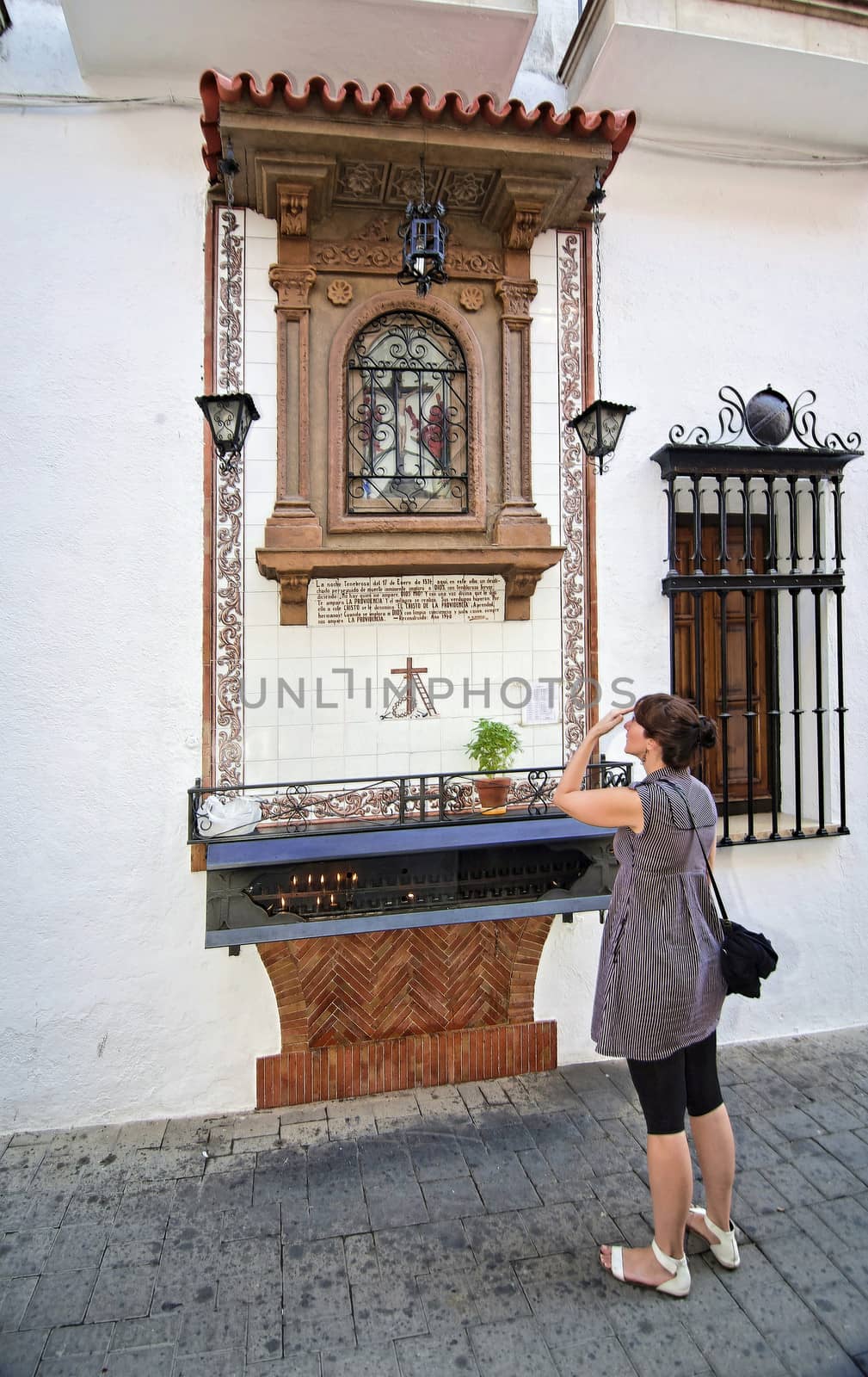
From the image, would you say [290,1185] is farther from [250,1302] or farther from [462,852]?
[462,852]

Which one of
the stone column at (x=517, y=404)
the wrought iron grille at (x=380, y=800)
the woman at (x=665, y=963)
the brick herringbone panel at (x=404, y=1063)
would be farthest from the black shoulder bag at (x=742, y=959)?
the stone column at (x=517, y=404)

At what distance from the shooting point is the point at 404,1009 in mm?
4211

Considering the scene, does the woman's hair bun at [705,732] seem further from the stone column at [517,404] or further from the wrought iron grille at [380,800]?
the stone column at [517,404]

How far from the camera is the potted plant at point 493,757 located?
159 inches

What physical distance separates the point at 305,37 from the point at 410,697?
3.57 m

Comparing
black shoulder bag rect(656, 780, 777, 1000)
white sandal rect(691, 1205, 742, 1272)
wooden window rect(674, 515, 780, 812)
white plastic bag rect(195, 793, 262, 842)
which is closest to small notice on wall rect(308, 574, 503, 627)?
white plastic bag rect(195, 793, 262, 842)

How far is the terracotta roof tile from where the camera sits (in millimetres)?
3531

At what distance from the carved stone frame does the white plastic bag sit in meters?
1.52

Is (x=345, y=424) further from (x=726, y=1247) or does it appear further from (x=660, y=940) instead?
(x=726, y=1247)

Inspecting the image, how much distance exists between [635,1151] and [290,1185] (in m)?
1.63

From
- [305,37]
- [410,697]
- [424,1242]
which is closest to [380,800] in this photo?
[410,697]

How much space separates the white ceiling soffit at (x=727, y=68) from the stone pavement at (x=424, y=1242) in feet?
18.5

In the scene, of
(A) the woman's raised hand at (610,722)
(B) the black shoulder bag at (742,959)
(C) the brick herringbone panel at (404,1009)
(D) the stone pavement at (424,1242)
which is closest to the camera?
(D) the stone pavement at (424,1242)

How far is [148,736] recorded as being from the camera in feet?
13.2
